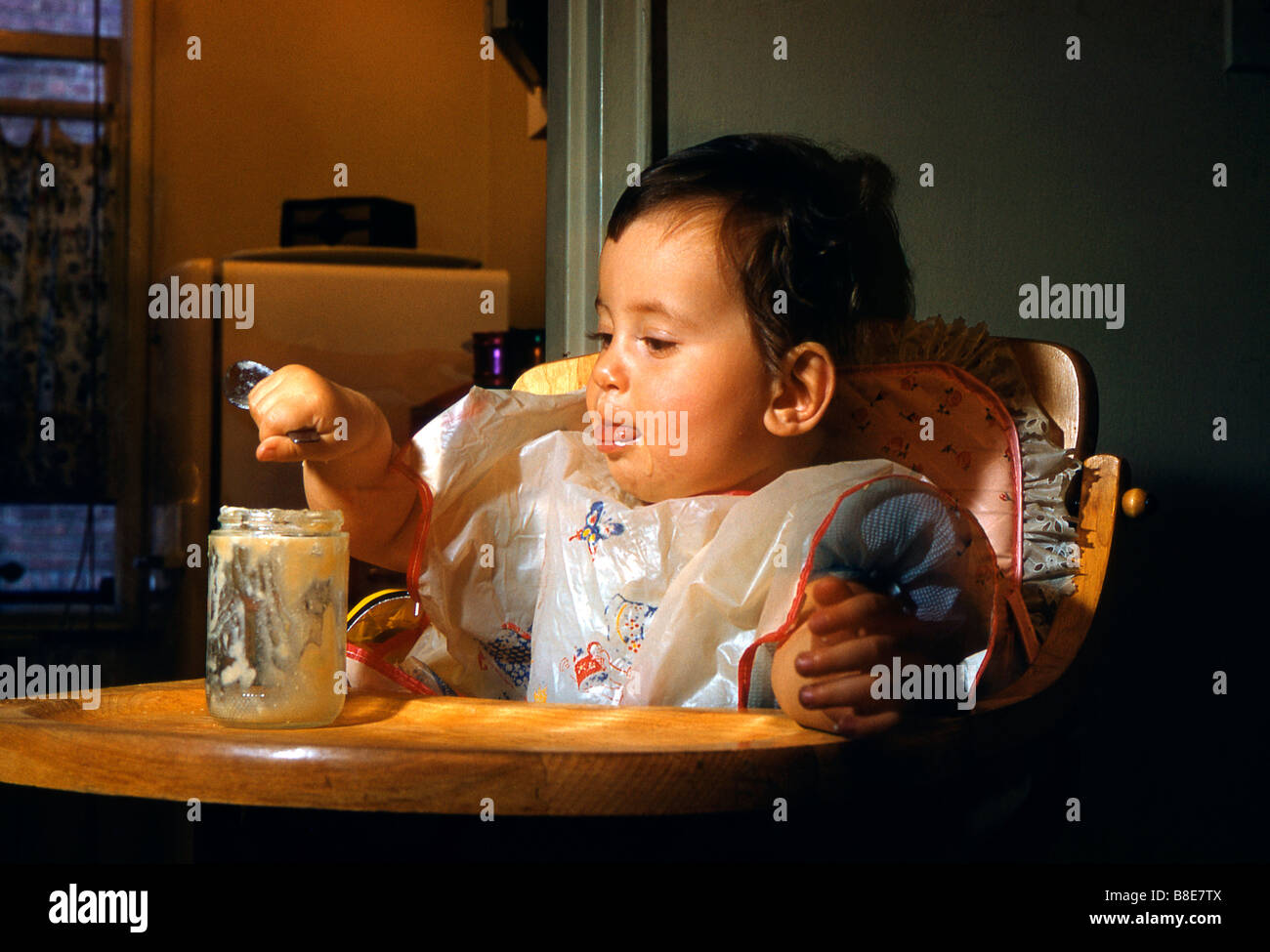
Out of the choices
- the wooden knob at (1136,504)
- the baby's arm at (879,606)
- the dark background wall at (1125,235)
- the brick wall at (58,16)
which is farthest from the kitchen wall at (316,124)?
the baby's arm at (879,606)

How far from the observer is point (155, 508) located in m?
3.99

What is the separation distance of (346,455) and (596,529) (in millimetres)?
216

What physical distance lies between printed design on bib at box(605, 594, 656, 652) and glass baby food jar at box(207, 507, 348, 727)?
26cm

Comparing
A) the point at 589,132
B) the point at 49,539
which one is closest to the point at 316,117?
the point at 49,539

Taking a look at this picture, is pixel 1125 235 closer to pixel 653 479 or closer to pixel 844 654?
pixel 653 479

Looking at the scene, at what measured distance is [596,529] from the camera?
90cm

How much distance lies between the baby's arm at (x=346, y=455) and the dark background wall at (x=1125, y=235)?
1.88 ft

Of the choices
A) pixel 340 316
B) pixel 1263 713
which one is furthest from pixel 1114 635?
pixel 340 316

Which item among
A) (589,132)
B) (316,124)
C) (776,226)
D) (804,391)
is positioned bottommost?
(804,391)

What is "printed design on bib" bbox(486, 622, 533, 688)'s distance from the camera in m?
0.94

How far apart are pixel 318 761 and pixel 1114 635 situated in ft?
3.43

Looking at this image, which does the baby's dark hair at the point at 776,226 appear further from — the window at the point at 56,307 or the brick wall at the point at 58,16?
the brick wall at the point at 58,16
